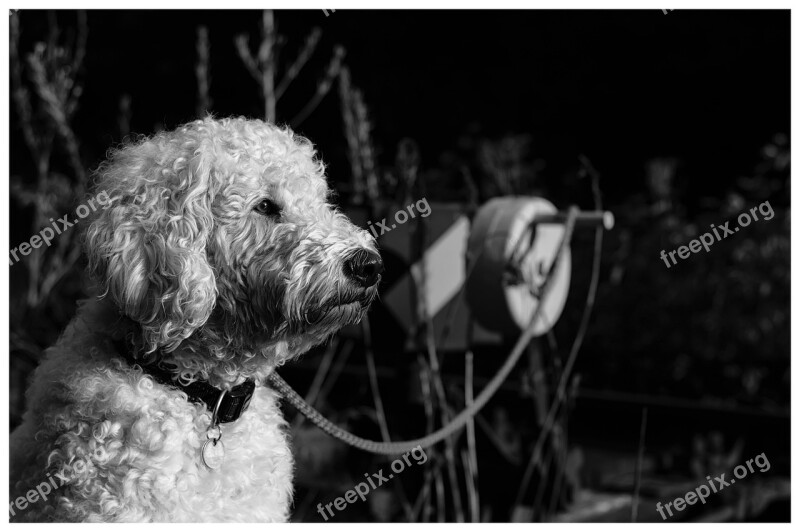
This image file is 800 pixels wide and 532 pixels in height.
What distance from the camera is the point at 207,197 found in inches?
81.4

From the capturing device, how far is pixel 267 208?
2.12m

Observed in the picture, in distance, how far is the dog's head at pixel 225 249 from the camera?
1.95 meters

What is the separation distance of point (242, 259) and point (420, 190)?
143 cm

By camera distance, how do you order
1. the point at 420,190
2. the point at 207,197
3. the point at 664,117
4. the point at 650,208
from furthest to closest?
the point at 664,117 → the point at 650,208 → the point at 420,190 → the point at 207,197

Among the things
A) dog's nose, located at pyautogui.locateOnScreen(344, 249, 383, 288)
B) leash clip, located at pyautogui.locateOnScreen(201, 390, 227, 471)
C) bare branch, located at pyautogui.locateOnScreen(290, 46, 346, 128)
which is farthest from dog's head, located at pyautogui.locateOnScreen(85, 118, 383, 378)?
bare branch, located at pyautogui.locateOnScreen(290, 46, 346, 128)

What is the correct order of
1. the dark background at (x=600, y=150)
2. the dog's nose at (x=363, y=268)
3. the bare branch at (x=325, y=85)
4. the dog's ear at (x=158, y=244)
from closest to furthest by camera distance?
the dog's ear at (x=158, y=244)
the dog's nose at (x=363, y=268)
the bare branch at (x=325, y=85)
the dark background at (x=600, y=150)

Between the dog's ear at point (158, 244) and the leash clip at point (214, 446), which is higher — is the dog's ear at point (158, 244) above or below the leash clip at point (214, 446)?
above

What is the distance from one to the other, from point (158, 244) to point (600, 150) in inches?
268

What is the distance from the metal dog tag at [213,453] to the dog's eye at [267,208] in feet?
1.76

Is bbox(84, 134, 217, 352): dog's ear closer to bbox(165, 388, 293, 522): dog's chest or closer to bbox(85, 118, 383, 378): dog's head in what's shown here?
bbox(85, 118, 383, 378): dog's head

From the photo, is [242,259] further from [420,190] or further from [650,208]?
[650,208]

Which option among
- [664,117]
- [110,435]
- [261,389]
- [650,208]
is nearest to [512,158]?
[650,208]

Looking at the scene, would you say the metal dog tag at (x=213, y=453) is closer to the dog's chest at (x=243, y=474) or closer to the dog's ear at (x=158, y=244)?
the dog's chest at (x=243, y=474)

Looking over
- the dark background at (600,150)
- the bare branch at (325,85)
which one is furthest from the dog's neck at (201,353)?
the bare branch at (325,85)
